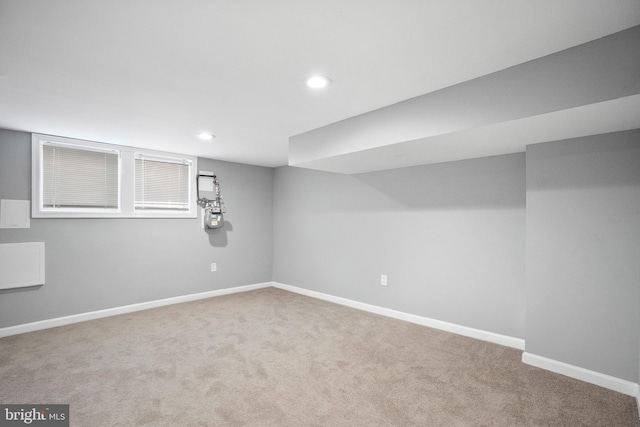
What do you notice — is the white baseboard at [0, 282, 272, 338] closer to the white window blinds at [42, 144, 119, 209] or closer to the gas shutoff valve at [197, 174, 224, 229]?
the gas shutoff valve at [197, 174, 224, 229]

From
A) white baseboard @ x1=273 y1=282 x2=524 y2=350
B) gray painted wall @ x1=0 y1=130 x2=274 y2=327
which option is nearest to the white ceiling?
gray painted wall @ x1=0 y1=130 x2=274 y2=327

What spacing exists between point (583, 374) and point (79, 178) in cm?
538

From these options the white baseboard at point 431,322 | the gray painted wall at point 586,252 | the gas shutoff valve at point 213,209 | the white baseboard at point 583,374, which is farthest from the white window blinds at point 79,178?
the white baseboard at point 583,374

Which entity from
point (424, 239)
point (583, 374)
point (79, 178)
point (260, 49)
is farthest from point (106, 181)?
point (583, 374)

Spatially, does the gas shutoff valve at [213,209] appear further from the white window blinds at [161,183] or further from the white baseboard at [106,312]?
the white baseboard at [106,312]

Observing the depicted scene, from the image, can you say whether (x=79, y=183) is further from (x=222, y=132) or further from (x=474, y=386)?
(x=474, y=386)

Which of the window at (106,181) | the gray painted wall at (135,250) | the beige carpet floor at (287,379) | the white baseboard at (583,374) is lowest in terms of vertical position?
the beige carpet floor at (287,379)

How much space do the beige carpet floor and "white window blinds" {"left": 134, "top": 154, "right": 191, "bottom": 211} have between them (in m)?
1.66

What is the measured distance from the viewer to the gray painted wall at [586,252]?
2.22 m

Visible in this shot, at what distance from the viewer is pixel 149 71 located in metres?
2.03

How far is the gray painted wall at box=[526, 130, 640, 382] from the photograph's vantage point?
222 centimetres

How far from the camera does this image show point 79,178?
12.5 ft

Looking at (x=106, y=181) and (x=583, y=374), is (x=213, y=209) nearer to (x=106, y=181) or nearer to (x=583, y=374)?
(x=106, y=181)

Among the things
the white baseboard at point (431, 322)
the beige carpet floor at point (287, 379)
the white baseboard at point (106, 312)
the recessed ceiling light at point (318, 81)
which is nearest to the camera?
the beige carpet floor at point (287, 379)
